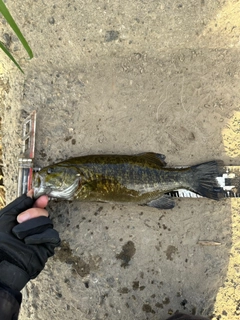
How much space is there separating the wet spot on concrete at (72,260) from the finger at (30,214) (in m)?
0.55

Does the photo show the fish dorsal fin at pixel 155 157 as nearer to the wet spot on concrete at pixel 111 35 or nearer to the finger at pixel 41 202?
the finger at pixel 41 202

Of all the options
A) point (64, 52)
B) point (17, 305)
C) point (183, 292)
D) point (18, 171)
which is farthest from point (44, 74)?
point (183, 292)

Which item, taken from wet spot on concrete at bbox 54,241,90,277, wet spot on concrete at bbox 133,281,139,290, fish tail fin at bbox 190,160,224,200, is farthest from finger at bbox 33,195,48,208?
fish tail fin at bbox 190,160,224,200

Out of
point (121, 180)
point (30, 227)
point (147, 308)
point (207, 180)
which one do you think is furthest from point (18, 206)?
point (207, 180)

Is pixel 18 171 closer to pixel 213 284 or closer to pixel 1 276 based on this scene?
pixel 1 276

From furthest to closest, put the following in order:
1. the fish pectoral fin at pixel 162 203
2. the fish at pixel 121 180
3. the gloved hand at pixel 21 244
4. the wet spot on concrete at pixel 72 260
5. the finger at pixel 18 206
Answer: the wet spot on concrete at pixel 72 260 < the fish pectoral fin at pixel 162 203 < the fish at pixel 121 180 < the finger at pixel 18 206 < the gloved hand at pixel 21 244

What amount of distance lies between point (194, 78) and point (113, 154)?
122 centimetres

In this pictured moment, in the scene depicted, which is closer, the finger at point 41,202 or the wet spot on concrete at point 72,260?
the finger at point 41,202

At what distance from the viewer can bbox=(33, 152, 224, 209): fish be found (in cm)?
305

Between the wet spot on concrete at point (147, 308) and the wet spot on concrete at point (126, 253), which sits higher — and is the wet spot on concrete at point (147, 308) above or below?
below

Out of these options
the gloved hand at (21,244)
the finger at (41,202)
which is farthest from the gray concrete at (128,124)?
the gloved hand at (21,244)

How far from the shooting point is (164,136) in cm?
351

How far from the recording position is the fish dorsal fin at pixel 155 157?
332 centimetres

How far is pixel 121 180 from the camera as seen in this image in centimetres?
314
